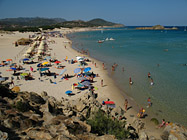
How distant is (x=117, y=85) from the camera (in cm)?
1841

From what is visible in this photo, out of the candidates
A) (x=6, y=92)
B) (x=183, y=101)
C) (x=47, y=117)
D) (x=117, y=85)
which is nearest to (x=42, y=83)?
(x=6, y=92)

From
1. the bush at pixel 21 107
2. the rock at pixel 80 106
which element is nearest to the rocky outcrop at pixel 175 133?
the rock at pixel 80 106

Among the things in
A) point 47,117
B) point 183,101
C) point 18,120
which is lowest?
point 183,101

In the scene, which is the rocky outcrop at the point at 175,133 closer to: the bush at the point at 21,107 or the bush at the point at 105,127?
the bush at the point at 105,127

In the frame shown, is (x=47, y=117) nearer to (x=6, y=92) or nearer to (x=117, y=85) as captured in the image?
(x=6, y=92)

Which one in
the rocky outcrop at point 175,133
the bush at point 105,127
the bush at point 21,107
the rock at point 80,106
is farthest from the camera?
the rock at point 80,106

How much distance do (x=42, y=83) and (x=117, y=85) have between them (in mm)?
9317

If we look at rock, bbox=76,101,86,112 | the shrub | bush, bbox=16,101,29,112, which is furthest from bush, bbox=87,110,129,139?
the shrub

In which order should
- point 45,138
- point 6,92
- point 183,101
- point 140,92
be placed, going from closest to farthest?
point 45,138 → point 6,92 → point 183,101 → point 140,92

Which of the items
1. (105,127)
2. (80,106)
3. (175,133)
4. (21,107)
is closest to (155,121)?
(175,133)

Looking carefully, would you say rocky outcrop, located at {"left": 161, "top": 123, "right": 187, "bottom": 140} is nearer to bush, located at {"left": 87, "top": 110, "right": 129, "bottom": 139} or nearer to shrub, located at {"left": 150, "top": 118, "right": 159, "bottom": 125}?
shrub, located at {"left": 150, "top": 118, "right": 159, "bottom": 125}

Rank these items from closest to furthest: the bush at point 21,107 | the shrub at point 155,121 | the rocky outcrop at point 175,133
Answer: the rocky outcrop at point 175,133 < the bush at point 21,107 < the shrub at point 155,121

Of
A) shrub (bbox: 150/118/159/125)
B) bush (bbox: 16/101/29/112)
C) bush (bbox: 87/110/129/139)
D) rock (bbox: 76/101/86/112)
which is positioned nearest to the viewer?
bush (bbox: 87/110/129/139)

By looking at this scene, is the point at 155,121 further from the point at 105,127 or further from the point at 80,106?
the point at 80,106
